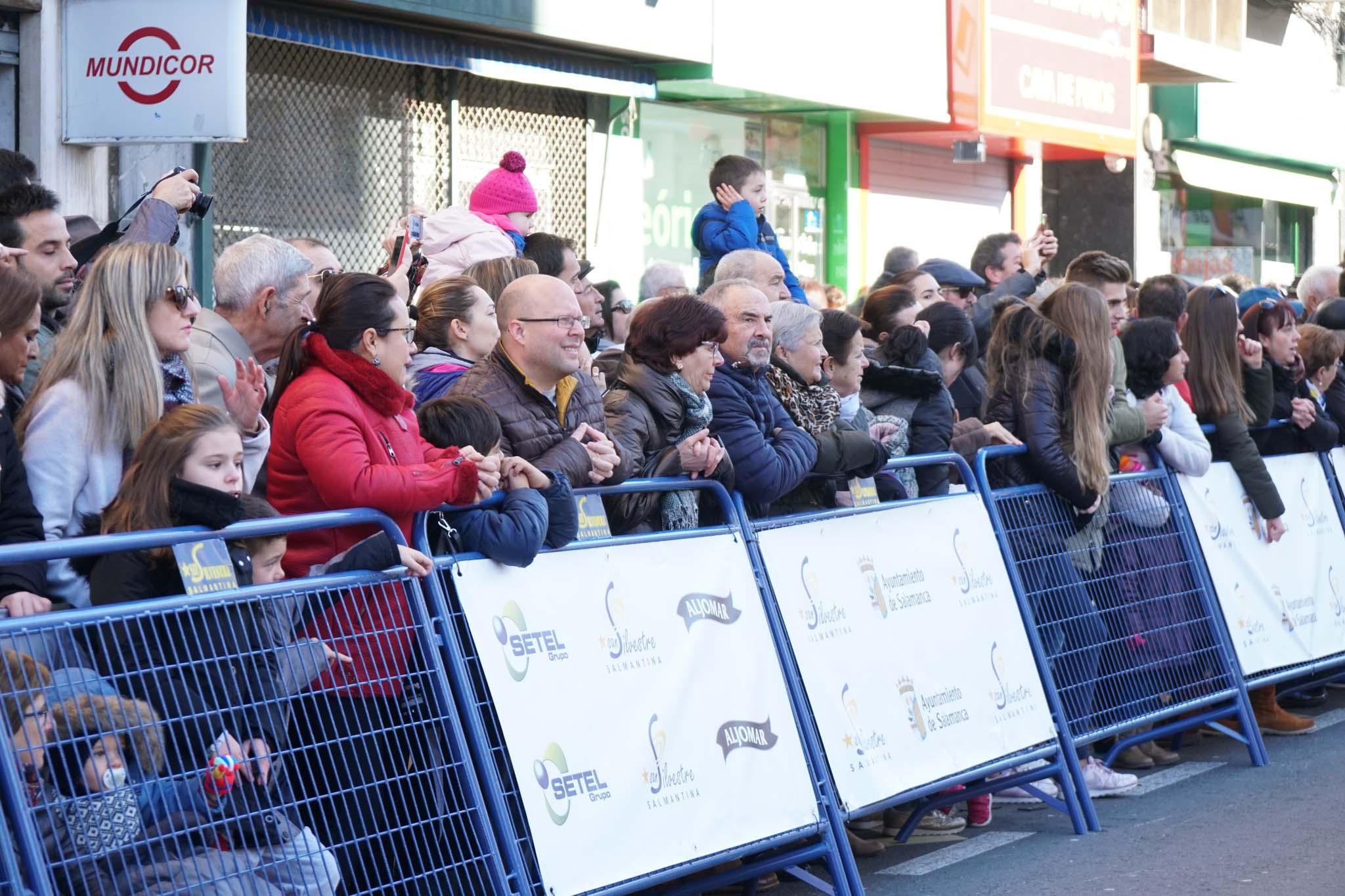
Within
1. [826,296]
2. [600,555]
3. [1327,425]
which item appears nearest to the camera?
[600,555]

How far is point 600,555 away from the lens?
5.50 m

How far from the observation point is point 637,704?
5480 millimetres

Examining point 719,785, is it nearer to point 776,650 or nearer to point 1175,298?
point 776,650

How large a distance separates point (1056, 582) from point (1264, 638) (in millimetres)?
1761

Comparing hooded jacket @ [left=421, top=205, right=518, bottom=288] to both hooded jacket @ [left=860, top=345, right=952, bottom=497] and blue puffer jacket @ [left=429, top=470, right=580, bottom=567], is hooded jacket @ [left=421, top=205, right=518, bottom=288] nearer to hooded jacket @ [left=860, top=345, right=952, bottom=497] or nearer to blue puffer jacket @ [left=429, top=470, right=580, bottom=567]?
hooded jacket @ [left=860, top=345, right=952, bottom=497]

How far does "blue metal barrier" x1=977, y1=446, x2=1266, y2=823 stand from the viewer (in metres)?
7.59

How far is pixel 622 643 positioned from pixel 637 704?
0.19 metres

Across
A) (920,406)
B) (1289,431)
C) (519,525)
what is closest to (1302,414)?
(1289,431)

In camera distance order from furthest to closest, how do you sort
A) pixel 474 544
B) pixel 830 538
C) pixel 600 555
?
pixel 830 538
pixel 600 555
pixel 474 544

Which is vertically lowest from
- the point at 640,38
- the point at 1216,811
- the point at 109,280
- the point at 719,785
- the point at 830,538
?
the point at 1216,811

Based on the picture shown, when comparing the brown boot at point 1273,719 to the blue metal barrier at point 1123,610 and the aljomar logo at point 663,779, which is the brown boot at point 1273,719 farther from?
the aljomar logo at point 663,779

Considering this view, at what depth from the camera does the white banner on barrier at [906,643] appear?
20.5 ft

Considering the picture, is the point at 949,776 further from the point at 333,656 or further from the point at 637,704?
the point at 333,656

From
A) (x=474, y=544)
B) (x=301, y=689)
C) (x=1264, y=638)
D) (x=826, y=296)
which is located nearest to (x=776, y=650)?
(x=474, y=544)
